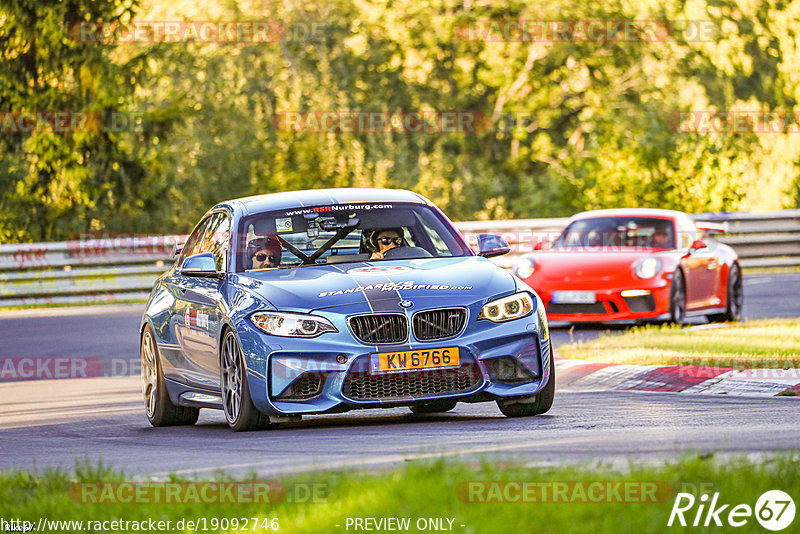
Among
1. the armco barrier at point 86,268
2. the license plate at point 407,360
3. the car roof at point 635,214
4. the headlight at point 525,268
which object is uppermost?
the license plate at point 407,360

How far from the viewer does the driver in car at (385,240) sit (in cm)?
1066

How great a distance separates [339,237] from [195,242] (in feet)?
5.74

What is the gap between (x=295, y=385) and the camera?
30.7ft

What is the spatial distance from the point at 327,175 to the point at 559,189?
5139mm

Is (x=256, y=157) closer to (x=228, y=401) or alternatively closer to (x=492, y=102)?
(x=492, y=102)

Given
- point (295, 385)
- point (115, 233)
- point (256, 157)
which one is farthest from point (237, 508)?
point (256, 157)

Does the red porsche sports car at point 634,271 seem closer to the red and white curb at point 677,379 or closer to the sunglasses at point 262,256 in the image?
the red and white curb at point 677,379

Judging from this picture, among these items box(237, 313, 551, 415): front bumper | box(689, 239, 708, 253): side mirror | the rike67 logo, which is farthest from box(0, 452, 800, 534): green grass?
box(689, 239, 708, 253): side mirror

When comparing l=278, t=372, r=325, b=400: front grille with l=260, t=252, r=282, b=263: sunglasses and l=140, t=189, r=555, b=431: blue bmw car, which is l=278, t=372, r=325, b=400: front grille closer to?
l=140, t=189, r=555, b=431: blue bmw car

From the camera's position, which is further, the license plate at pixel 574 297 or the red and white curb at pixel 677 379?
the license plate at pixel 574 297

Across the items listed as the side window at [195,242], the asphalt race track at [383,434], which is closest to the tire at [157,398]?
the asphalt race track at [383,434]

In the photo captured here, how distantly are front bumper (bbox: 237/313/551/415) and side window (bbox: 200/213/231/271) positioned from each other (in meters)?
1.39

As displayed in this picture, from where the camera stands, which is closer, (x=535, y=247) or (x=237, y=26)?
(x=535, y=247)

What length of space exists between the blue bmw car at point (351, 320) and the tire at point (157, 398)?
32 centimetres
